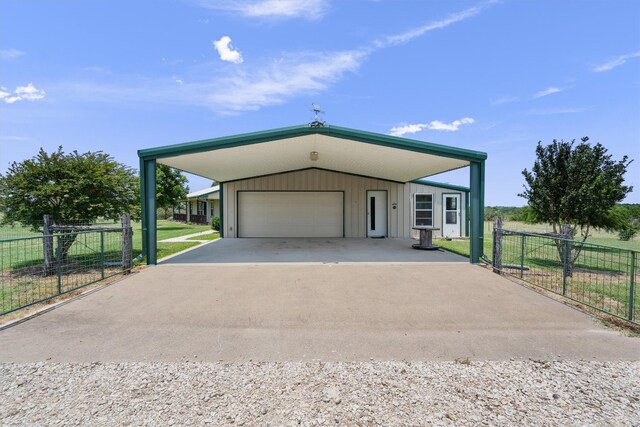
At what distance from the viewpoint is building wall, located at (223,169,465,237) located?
48.8 ft

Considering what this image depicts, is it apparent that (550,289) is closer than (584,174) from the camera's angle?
Yes

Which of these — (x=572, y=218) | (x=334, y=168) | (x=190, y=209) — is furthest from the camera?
(x=190, y=209)

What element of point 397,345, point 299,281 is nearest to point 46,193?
point 299,281

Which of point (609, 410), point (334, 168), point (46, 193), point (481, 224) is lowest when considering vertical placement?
point (609, 410)

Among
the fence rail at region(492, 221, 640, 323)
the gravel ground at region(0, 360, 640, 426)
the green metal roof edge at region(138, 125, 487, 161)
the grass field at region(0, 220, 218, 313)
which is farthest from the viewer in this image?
the green metal roof edge at region(138, 125, 487, 161)

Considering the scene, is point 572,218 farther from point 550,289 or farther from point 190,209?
point 190,209

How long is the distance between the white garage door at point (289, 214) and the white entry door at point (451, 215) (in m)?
4.98

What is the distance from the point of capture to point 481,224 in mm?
8398

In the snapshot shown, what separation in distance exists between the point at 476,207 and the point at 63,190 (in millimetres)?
10523

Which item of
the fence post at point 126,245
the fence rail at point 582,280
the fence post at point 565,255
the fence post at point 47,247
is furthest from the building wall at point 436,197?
the fence post at point 47,247

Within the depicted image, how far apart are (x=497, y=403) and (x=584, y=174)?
7780 mm

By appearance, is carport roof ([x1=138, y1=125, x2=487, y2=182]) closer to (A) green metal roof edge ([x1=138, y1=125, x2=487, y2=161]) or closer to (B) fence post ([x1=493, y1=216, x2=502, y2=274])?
(A) green metal roof edge ([x1=138, y1=125, x2=487, y2=161])

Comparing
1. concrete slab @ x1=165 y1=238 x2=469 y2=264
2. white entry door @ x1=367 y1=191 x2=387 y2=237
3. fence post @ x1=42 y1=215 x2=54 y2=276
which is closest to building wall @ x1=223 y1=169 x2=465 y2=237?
white entry door @ x1=367 y1=191 x2=387 y2=237

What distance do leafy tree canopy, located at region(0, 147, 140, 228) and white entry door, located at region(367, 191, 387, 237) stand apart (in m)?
9.58
